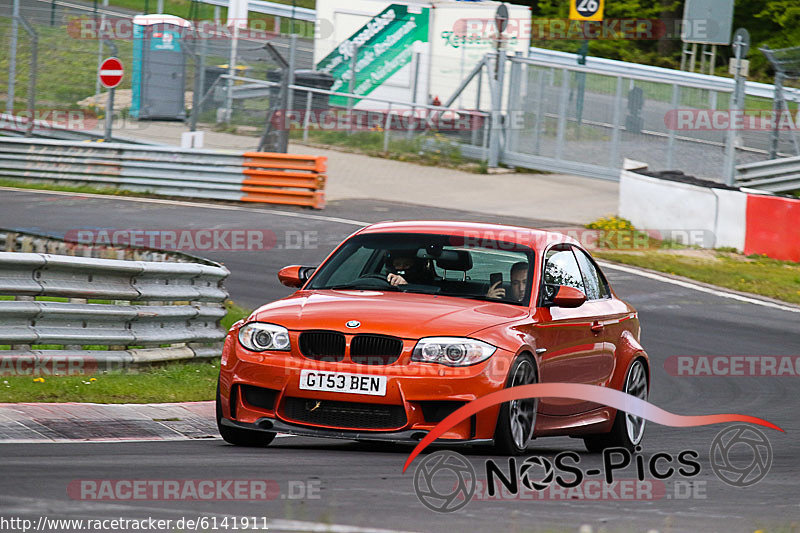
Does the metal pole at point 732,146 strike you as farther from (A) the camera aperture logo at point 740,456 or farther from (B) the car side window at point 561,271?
(B) the car side window at point 561,271

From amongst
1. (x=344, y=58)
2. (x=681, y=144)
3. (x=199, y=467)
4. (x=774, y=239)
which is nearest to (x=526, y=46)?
(x=344, y=58)

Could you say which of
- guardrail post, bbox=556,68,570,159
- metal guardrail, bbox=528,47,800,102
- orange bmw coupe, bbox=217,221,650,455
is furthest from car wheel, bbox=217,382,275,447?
guardrail post, bbox=556,68,570,159

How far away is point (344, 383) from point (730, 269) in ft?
45.7

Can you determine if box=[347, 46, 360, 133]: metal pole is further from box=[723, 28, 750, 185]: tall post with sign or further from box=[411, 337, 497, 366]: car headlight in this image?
A: box=[411, 337, 497, 366]: car headlight

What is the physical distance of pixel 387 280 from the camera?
327 inches

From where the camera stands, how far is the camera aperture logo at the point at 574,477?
618 centimetres

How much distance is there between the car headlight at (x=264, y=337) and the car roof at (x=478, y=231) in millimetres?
1413

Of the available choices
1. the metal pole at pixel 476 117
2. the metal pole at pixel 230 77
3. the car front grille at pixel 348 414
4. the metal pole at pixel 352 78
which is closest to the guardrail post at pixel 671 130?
the metal pole at pixel 476 117

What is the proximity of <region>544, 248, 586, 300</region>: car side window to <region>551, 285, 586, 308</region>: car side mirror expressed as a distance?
0.17 meters

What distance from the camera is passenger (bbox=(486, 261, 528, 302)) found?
8.11m

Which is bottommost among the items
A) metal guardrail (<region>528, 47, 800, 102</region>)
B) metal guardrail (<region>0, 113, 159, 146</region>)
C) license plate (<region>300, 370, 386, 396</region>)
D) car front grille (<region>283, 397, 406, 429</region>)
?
car front grille (<region>283, 397, 406, 429</region>)

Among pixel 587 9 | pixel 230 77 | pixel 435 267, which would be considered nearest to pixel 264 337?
pixel 435 267

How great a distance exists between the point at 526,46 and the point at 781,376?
21.5m

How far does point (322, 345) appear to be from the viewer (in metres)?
7.29
